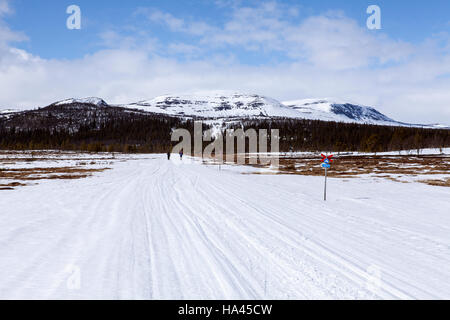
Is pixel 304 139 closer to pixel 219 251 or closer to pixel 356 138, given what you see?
pixel 356 138

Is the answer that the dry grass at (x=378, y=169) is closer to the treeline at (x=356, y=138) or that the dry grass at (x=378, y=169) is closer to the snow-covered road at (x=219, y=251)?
the snow-covered road at (x=219, y=251)

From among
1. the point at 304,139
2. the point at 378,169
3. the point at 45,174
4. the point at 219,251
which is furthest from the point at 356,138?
the point at 219,251

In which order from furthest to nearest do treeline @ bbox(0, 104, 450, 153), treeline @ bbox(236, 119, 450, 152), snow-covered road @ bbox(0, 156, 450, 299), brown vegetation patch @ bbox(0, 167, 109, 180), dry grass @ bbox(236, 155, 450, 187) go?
treeline @ bbox(0, 104, 450, 153) → treeline @ bbox(236, 119, 450, 152) → dry grass @ bbox(236, 155, 450, 187) → brown vegetation patch @ bbox(0, 167, 109, 180) → snow-covered road @ bbox(0, 156, 450, 299)

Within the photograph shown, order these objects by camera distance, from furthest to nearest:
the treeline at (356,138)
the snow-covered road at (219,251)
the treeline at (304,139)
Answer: the treeline at (304,139)
the treeline at (356,138)
the snow-covered road at (219,251)

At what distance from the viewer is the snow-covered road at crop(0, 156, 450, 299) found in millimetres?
4398

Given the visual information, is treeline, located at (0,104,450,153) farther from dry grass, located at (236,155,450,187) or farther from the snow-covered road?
the snow-covered road

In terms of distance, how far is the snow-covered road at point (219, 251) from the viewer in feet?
14.4

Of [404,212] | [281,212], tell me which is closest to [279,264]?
[281,212]

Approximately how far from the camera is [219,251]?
6062 millimetres

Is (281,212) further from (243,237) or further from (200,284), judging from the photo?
(200,284)

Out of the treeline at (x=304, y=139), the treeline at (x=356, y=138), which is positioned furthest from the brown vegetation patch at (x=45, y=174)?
the treeline at (x=356, y=138)

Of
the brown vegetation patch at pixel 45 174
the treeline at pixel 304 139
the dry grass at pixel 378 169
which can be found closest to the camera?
the brown vegetation patch at pixel 45 174

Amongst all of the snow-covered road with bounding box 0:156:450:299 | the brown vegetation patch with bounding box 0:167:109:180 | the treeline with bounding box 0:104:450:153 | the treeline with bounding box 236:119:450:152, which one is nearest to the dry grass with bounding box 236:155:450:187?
the snow-covered road with bounding box 0:156:450:299

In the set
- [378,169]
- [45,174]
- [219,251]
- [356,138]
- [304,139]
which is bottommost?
[378,169]
